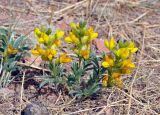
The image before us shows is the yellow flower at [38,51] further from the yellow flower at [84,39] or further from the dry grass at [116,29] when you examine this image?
the dry grass at [116,29]

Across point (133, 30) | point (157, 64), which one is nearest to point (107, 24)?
point (133, 30)

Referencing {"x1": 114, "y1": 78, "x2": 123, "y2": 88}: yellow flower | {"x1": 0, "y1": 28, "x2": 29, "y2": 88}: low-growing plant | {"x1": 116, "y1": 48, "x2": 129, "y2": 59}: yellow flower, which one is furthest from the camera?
{"x1": 0, "y1": 28, "x2": 29, "y2": 88}: low-growing plant

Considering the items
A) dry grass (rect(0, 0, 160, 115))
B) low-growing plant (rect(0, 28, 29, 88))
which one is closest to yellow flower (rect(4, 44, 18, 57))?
low-growing plant (rect(0, 28, 29, 88))

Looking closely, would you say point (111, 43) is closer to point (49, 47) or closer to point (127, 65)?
point (127, 65)

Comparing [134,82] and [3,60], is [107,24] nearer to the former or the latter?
[134,82]

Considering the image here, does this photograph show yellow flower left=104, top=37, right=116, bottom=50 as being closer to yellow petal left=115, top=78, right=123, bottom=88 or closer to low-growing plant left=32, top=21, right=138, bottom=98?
low-growing plant left=32, top=21, right=138, bottom=98
